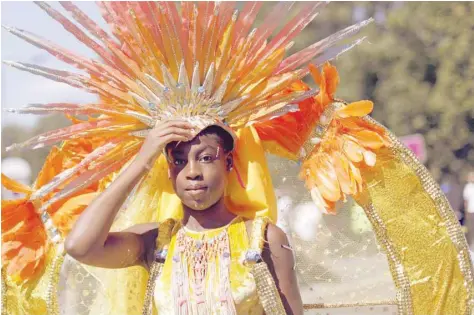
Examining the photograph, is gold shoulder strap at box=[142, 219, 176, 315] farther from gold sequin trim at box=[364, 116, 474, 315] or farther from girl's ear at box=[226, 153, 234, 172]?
gold sequin trim at box=[364, 116, 474, 315]

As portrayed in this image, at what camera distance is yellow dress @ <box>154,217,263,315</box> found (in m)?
2.94

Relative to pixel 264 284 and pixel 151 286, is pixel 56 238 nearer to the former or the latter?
pixel 151 286

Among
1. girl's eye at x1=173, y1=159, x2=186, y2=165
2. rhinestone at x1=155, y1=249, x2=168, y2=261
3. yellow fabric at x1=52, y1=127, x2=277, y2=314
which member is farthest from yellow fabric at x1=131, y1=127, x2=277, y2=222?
girl's eye at x1=173, y1=159, x2=186, y2=165

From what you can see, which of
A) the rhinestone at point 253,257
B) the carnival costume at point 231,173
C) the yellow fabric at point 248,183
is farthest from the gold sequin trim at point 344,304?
the rhinestone at point 253,257

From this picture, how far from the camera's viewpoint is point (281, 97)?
10.1ft

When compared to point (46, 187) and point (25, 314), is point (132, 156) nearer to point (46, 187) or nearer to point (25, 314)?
point (46, 187)

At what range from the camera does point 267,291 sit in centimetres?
293

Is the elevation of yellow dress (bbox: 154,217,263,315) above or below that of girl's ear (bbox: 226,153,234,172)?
below

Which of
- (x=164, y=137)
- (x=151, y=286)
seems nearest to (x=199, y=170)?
(x=164, y=137)

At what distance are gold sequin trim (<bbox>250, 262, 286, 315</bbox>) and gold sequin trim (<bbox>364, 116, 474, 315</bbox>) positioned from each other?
698 mm

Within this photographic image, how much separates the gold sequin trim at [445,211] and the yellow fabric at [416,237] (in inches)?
0.4

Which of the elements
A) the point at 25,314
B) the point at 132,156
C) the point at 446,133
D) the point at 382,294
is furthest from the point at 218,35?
the point at 446,133

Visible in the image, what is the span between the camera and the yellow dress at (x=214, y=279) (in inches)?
116

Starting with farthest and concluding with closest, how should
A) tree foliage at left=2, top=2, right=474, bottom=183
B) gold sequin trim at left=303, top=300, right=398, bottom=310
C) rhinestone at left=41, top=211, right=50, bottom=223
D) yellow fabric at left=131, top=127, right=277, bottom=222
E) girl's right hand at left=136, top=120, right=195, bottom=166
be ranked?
tree foliage at left=2, top=2, right=474, bottom=183, rhinestone at left=41, top=211, right=50, bottom=223, gold sequin trim at left=303, top=300, right=398, bottom=310, yellow fabric at left=131, top=127, right=277, bottom=222, girl's right hand at left=136, top=120, right=195, bottom=166
